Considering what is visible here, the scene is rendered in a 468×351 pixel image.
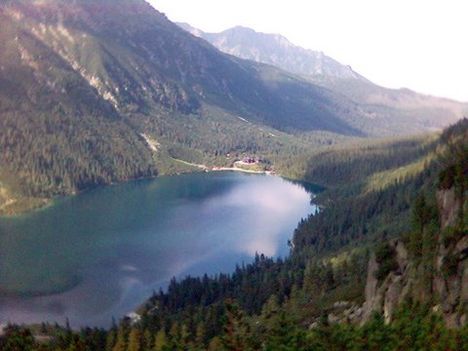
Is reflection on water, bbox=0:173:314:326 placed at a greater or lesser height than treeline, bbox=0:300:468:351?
lesser

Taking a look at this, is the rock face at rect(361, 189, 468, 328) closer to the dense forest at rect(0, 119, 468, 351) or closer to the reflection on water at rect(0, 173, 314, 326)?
the dense forest at rect(0, 119, 468, 351)

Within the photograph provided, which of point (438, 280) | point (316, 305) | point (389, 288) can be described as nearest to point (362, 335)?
point (438, 280)

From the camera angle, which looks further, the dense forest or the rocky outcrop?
the rocky outcrop

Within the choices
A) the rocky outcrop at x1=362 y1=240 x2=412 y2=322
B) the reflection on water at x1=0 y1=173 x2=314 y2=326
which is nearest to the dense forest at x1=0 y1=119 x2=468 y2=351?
the rocky outcrop at x1=362 y1=240 x2=412 y2=322

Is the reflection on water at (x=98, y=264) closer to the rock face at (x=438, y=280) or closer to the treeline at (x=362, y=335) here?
the rock face at (x=438, y=280)

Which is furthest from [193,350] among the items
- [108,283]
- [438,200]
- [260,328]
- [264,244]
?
[264,244]

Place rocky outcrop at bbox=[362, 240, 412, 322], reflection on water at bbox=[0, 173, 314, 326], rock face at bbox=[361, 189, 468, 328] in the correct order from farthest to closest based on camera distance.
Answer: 1. reflection on water at bbox=[0, 173, 314, 326]
2. rocky outcrop at bbox=[362, 240, 412, 322]
3. rock face at bbox=[361, 189, 468, 328]
